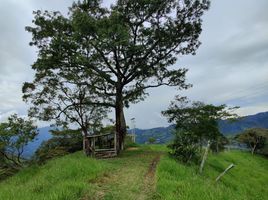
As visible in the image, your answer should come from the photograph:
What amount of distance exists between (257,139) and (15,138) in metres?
42.4

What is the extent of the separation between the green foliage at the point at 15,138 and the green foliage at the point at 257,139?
132 ft

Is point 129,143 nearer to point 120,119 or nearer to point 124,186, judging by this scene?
point 120,119

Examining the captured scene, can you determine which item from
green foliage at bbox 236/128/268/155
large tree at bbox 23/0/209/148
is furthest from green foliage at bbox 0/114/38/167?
green foliage at bbox 236/128/268/155

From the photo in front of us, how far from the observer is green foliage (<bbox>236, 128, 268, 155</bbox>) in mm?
47219

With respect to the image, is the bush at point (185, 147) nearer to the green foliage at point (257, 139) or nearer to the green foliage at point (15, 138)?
the green foliage at point (15, 138)

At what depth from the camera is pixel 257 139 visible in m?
47.8

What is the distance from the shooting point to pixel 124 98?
2345 cm

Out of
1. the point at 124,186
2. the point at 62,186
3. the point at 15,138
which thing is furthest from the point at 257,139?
the point at 62,186

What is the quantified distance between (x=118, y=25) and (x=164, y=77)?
7.05 metres

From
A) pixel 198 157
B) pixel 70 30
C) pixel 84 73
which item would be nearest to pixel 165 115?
pixel 198 157

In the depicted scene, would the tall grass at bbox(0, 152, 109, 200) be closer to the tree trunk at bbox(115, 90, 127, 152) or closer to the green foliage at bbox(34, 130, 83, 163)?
the tree trunk at bbox(115, 90, 127, 152)

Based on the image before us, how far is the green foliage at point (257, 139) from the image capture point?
4722cm

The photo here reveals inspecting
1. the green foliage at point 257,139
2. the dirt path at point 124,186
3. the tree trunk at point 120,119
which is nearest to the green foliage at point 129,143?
the tree trunk at point 120,119

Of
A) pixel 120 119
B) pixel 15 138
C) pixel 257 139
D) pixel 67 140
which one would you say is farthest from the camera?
pixel 257 139
